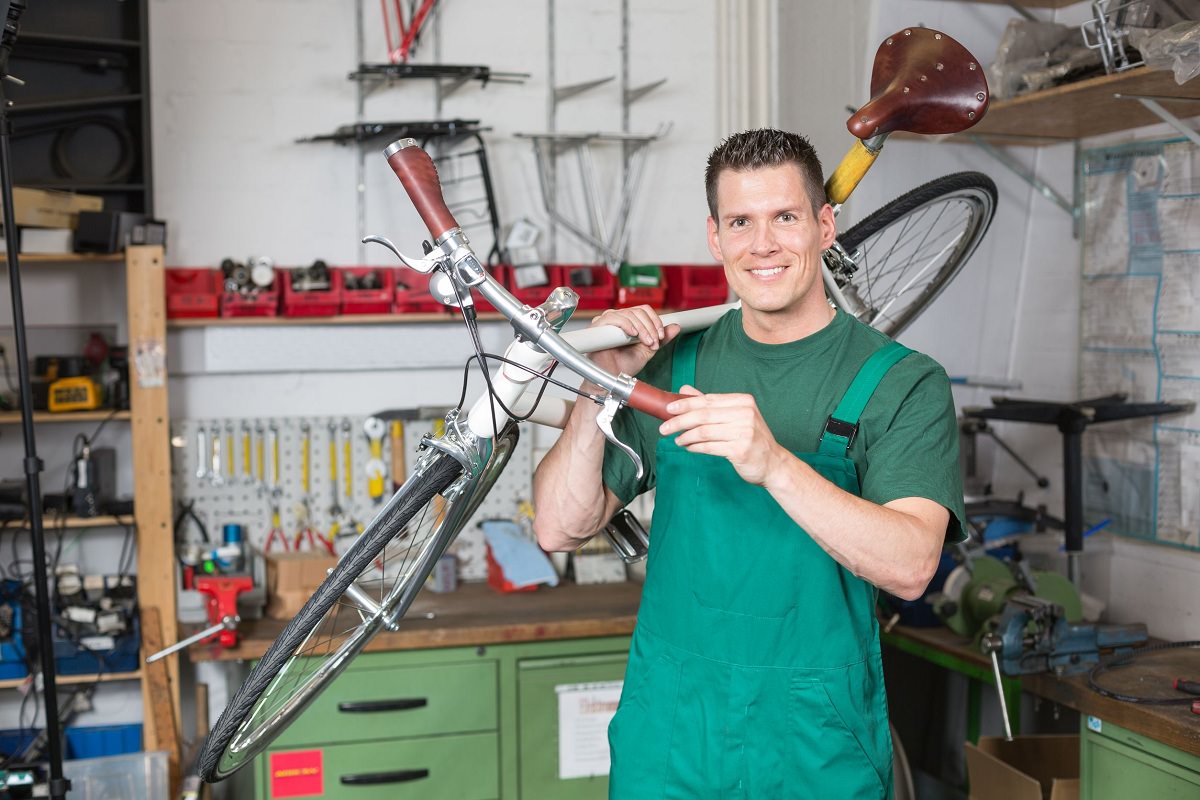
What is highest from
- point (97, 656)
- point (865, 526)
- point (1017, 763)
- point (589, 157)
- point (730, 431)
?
point (589, 157)

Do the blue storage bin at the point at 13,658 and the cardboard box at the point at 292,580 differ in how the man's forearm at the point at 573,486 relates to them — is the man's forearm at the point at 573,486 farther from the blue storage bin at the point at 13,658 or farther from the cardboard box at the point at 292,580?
the blue storage bin at the point at 13,658

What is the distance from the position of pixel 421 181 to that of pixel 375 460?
7.20 ft

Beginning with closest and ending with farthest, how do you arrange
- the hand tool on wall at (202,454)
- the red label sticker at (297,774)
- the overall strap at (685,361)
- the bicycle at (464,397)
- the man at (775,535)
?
the bicycle at (464,397) → the man at (775,535) → the overall strap at (685,361) → the red label sticker at (297,774) → the hand tool on wall at (202,454)

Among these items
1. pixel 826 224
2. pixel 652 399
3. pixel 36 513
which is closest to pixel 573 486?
pixel 652 399

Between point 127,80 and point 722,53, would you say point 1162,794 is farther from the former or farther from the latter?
point 127,80

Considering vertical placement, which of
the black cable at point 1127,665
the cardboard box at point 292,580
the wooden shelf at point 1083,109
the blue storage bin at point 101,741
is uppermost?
the wooden shelf at point 1083,109

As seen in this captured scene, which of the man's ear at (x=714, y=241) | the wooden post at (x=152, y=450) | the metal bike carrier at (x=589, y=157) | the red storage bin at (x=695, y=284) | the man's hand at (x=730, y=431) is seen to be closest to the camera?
the man's hand at (x=730, y=431)

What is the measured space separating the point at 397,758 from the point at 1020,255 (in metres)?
2.31

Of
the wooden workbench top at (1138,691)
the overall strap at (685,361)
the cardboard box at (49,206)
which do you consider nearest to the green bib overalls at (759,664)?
the overall strap at (685,361)

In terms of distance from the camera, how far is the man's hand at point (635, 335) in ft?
5.70

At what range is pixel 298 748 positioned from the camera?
2.95 metres

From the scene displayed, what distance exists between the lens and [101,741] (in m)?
3.41

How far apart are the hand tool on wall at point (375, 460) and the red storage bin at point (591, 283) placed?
720 millimetres

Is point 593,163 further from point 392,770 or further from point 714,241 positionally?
point 714,241
